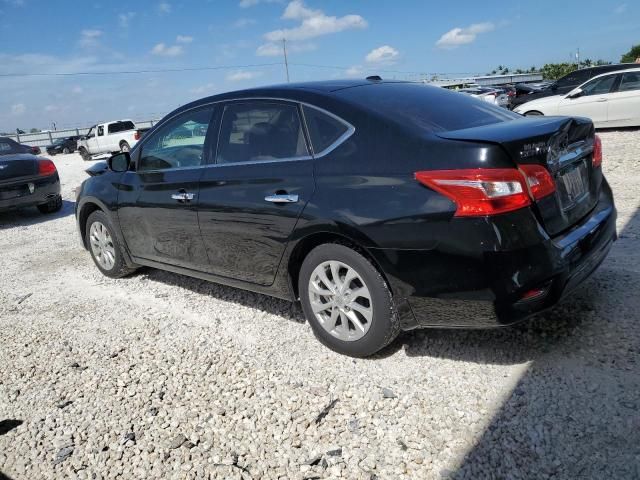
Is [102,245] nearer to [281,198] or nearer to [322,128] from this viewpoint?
[281,198]

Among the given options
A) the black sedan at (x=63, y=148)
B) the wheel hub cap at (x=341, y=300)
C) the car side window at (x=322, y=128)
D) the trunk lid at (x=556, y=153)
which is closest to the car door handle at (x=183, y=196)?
the car side window at (x=322, y=128)

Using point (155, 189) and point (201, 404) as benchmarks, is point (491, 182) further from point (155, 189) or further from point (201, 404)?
point (155, 189)

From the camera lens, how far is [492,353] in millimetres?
3066

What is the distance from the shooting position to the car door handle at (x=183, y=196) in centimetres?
388

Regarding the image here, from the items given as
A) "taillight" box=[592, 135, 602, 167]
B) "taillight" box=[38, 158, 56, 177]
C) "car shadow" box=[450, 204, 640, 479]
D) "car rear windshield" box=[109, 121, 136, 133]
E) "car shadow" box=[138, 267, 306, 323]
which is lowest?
"car shadow" box=[450, 204, 640, 479]

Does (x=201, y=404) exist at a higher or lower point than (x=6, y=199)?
lower

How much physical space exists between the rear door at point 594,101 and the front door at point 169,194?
34.7 feet

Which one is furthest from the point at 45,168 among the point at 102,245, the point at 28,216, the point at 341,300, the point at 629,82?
the point at 629,82

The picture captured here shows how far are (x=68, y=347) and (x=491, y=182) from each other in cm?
318

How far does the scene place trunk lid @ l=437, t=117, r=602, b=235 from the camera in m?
2.56

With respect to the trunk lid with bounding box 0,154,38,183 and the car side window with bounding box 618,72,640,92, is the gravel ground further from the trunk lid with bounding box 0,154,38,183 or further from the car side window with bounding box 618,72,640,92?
the car side window with bounding box 618,72,640,92

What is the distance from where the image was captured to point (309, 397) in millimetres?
2875

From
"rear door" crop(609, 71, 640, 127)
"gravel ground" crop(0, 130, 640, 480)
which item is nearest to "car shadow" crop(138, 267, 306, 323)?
"gravel ground" crop(0, 130, 640, 480)

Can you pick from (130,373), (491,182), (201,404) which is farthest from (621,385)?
(130,373)
